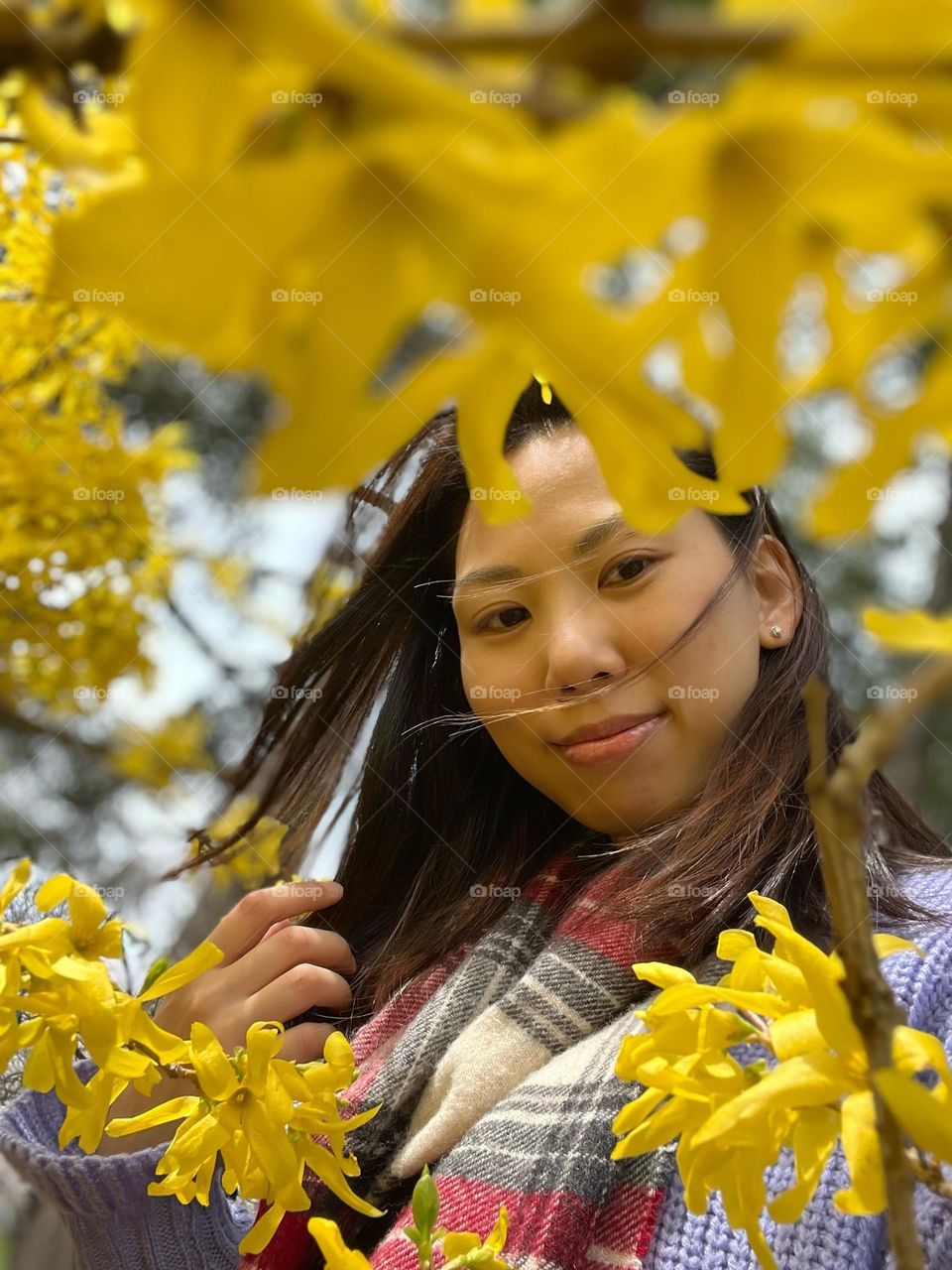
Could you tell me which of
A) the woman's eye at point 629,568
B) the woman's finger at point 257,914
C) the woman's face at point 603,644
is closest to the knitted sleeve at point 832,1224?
the woman's face at point 603,644

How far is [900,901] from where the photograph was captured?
39.6 inches

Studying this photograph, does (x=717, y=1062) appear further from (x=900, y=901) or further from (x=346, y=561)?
(x=346, y=561)

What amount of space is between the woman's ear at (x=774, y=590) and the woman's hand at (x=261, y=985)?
0.53 m

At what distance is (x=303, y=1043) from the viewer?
118 cm

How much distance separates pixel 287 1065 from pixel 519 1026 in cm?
48

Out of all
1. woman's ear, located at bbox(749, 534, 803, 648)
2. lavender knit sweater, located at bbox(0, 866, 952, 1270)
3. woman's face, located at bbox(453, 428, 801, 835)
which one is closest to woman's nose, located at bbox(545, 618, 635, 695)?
woman's face, located at bbox(453, 428, 801, 835)

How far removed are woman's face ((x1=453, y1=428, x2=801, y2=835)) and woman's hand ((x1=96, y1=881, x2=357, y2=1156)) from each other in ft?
0.92

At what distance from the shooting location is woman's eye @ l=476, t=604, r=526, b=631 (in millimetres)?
1206

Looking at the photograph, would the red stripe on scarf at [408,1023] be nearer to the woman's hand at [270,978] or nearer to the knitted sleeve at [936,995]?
the woman's hand at [270,978]

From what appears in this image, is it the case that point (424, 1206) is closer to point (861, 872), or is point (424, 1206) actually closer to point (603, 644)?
point (861, 872)

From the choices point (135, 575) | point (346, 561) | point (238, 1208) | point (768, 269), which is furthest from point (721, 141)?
point (135, 575)

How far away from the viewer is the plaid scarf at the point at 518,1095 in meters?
0.92

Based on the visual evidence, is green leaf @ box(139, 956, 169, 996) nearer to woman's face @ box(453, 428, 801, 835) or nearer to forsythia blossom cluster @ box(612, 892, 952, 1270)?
forsythia blossom cluster @ box(612, 892, 952, 1270)

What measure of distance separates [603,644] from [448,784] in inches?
16.9
